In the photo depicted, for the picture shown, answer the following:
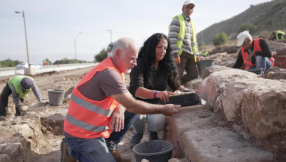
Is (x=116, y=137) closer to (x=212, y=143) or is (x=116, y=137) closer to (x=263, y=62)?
(x=212, y=143)

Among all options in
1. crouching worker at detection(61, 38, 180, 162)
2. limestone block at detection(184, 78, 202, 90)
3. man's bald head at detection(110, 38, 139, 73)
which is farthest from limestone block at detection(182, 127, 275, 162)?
limestone block at detection(184, 78, 202, 90)

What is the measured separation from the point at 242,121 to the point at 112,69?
1.28 m

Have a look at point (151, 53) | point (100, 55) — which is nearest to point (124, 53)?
point (151, 53)

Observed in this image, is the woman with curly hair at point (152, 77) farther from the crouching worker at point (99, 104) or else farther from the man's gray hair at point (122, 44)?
the man's gray hair at point (122, 44)

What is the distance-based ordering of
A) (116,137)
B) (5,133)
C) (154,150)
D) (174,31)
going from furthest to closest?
(174,31)
(5,133)
(116,137)
(154,150)

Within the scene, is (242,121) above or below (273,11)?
below

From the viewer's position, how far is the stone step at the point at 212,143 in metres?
1.66

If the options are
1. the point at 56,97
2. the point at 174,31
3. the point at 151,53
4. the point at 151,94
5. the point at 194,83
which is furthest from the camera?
the point at 56,97

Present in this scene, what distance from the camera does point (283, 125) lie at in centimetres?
162

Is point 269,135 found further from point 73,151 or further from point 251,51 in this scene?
point 251,51

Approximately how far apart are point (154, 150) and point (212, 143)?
→ 2.79ft

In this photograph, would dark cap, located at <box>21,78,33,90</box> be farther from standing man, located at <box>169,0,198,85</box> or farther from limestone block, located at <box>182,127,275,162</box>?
limestone block, located at <box>182,127,275,162</box>

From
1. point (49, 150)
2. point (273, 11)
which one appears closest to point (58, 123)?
point (49, 150)

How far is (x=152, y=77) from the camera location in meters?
3.28
